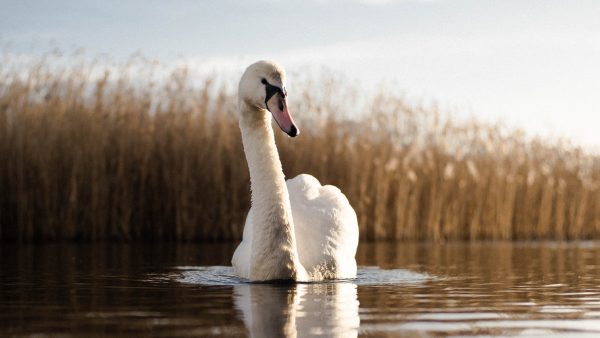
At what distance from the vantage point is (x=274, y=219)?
609 cm

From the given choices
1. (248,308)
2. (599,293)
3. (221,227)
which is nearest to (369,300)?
(248,308)

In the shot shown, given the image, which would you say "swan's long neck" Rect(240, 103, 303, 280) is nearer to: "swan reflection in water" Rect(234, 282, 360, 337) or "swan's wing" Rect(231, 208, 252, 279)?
"swan reflection in water" Rect(234, 282, 360, 337)

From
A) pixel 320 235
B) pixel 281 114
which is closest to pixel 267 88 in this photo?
pixel 281 114

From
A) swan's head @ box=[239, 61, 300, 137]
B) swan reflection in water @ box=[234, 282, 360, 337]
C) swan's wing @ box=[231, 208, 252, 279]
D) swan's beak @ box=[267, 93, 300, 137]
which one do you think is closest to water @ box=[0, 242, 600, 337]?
swan reflection in water @ box=[234, 282, 360, 337]

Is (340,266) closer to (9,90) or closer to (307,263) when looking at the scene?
(307,263)

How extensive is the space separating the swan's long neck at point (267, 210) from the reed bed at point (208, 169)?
23.6 ft

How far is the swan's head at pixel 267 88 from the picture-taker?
229 inches

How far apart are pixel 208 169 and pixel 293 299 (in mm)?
8673

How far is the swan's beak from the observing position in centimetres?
557

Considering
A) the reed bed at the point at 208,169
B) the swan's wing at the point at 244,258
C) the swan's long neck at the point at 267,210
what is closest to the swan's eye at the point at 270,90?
the swan's long neck at the point at 267,210

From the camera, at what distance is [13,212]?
1292 cm

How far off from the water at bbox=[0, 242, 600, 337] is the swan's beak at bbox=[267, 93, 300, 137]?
947 millimetres

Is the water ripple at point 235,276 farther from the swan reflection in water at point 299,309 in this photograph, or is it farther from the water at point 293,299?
the swan reflection in water at point 299,309

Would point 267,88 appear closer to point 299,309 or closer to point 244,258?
point 244,258
